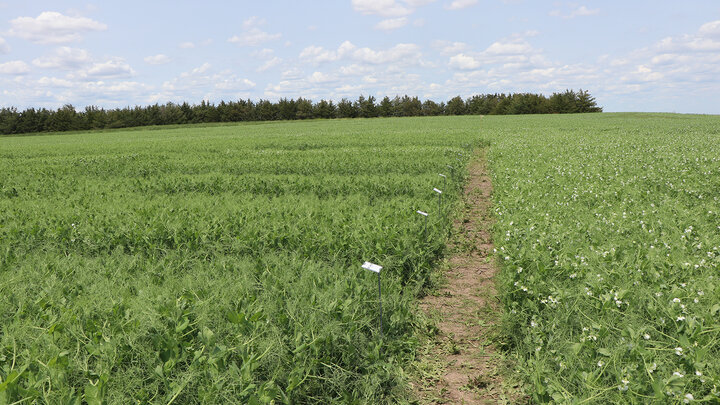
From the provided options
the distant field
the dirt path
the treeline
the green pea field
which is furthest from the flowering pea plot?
the treeline

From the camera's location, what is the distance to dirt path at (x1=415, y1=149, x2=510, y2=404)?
13.2ft

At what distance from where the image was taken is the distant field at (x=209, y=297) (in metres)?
3.18

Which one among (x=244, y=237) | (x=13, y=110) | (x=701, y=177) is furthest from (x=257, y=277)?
(x=13, y=110)

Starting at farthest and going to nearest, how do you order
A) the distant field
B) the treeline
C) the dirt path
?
the treeline < the dirt path < the distant field

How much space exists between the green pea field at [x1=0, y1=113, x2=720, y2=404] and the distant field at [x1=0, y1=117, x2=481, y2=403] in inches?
0.9

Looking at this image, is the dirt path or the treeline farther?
the treeline

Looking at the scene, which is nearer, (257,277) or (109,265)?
(257,277)

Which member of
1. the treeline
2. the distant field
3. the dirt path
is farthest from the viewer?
the treeline

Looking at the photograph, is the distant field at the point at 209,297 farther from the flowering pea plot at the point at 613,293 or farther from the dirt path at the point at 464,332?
the flowering pea plot at the point at 613,293

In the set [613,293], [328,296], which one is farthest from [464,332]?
[328,296]

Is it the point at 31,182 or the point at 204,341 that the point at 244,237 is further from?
the point at 31,182

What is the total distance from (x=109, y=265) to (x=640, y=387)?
6217 millimetres

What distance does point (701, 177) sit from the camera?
11023mm

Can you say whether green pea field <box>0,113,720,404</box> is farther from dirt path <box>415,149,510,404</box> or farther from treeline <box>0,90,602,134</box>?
treeline <box>0,90,602,134</box>
